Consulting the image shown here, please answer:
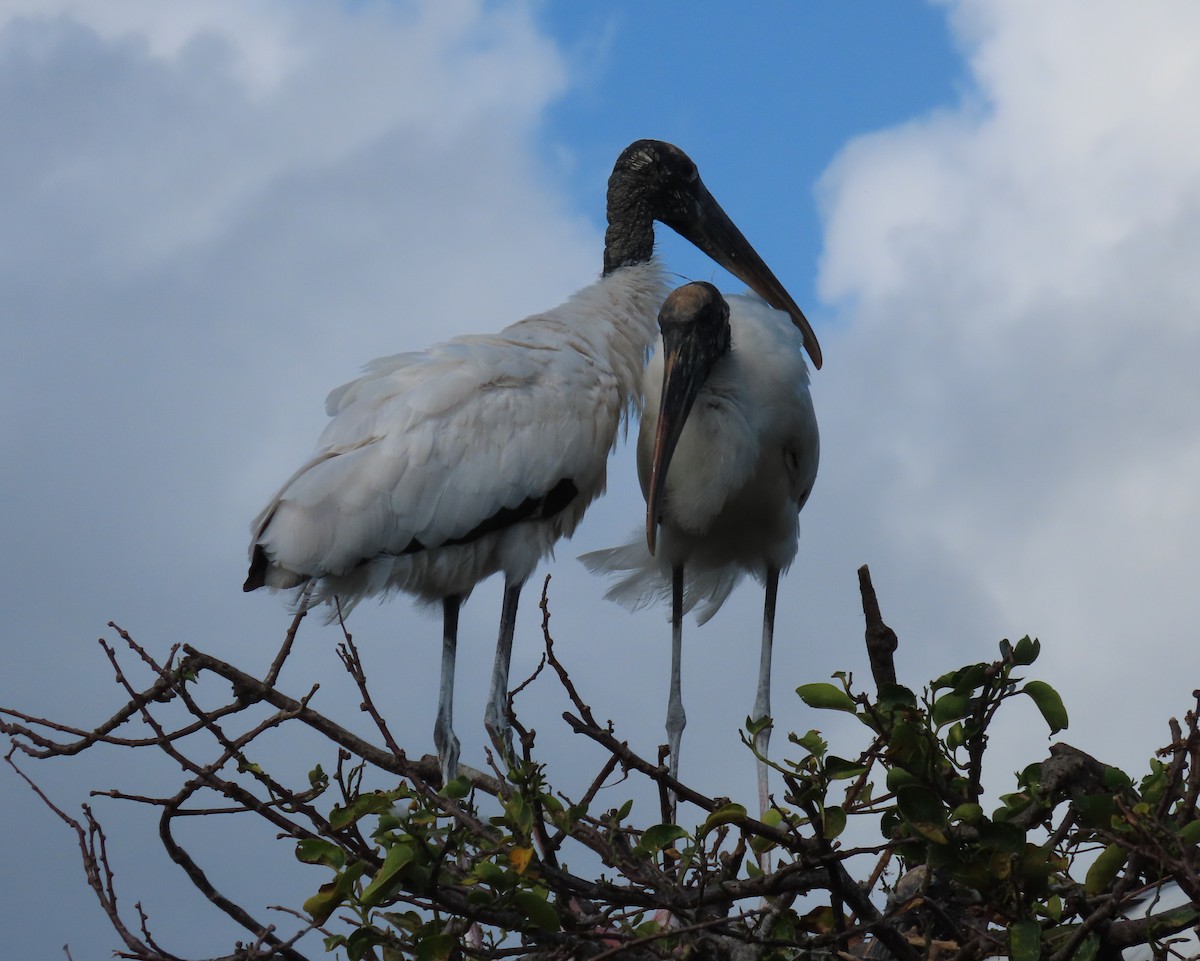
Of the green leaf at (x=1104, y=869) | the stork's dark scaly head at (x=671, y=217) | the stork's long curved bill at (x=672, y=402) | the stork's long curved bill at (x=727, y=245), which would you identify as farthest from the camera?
the stork's long curved bill at (x=727, y=245)

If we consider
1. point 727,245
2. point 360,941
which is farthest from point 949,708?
point 727,245

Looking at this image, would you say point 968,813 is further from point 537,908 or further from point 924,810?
point 537,908

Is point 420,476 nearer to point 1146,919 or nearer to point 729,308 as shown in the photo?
point 729,308

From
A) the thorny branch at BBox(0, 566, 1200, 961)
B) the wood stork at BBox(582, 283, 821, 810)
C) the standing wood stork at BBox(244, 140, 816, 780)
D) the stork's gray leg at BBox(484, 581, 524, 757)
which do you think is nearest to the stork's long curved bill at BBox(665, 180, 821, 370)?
the wood stork at BBox(582, 283, 821, 810)

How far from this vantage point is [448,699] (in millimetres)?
5711

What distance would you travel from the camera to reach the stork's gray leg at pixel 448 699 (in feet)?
18.3

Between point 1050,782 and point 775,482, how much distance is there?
2.70 metres

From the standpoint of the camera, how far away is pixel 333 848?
3.05 metres

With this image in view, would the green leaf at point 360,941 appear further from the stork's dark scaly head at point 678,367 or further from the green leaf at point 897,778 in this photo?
the stork's dark scaly head at point 678,367

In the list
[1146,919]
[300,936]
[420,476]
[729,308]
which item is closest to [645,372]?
[729,308]

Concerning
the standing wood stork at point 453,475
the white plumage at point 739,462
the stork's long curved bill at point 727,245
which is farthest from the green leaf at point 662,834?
the stork's long curved bill at point 727,245

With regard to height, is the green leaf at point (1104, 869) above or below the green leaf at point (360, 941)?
below

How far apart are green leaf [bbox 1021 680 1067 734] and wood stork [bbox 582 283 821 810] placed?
2.51 metres

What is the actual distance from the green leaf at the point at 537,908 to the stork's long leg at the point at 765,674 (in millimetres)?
2593
